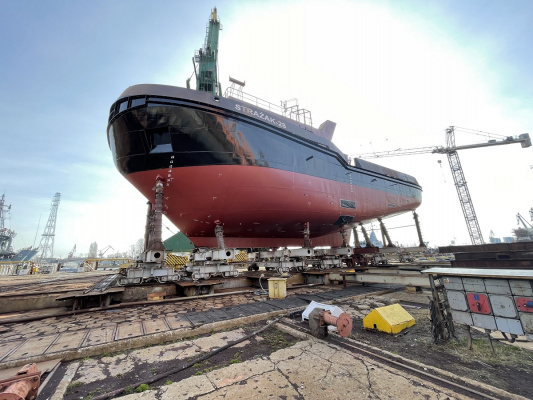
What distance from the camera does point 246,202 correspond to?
10.3m

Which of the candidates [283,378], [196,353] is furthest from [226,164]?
[283,378]

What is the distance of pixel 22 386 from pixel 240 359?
2.35 meters

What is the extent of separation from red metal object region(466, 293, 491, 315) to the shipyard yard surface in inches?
24.7

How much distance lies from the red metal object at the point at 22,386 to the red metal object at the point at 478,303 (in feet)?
18.7

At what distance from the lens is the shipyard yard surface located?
254cm

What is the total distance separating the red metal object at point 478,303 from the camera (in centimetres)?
341

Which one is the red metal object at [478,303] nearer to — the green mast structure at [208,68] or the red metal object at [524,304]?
the red metal object at [524,304]

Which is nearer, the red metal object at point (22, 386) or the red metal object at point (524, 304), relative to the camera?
the red metal object at point (22, 386)

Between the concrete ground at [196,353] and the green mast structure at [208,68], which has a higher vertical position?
the green mast structure at [208,68]

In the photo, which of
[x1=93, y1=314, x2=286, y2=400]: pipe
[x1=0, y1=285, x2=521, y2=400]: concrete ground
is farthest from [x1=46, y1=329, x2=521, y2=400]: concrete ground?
[x1=93, y1=314, x2=286, y2=400]: pipe

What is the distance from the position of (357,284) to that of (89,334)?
954cm

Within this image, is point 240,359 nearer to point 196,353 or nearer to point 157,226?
point 196,353

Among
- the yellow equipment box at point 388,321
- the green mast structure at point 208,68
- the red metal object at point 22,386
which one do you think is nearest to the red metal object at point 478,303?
the yellow equipment box at point 388,321

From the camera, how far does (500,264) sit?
634 centimetres
